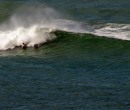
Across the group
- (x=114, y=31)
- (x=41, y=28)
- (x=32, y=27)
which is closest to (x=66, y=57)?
(x=114, y=31)

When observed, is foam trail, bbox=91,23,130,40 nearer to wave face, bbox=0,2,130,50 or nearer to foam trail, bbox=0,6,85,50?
wave face, bbox=0,2,130,50

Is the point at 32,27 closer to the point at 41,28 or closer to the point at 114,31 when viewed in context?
the point at 41,28

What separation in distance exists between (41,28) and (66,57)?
5666mm

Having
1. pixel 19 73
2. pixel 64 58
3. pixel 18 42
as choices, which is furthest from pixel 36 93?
pixel 18 42

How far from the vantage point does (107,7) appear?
37.6 metres

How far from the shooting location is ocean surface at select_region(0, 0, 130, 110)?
63.9ft

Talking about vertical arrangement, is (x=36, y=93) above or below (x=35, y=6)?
below

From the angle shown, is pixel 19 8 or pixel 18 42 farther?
pixel 19 8

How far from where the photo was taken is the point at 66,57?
2533 cm

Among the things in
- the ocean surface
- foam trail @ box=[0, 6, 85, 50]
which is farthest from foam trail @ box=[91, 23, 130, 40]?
foam trail @ box=[0, 6, 85, 50]

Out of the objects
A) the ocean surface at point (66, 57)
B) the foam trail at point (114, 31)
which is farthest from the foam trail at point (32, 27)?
the foam trail at point (114, 31)

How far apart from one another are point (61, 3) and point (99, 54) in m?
15.2

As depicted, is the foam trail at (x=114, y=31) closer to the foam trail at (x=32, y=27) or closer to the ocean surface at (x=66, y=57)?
the ocean surface at (x=66, y=57)

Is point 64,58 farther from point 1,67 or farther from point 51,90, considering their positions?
point 51,90
